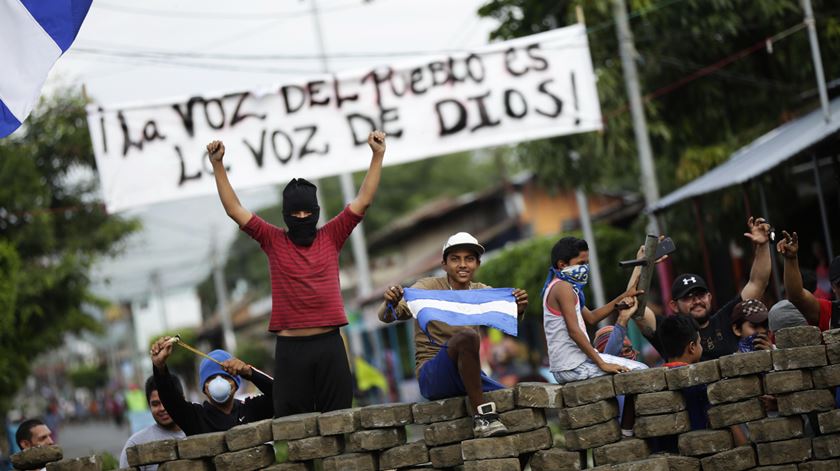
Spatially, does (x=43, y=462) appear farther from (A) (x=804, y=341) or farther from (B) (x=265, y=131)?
(B) (x=265, y=131)

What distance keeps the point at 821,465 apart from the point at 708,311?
175 centimetres

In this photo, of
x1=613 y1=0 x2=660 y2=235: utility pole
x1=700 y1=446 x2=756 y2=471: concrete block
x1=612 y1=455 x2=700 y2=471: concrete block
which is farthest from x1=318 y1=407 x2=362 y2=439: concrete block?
x1=613 y1=0 x2=660 y2=235: utility pole

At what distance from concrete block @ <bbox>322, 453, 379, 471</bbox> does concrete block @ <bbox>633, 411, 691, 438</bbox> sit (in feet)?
5.44

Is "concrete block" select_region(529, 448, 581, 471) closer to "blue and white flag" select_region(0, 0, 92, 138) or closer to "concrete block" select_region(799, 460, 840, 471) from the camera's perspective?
"concrete block" select_region(799, 460, 840, 471)

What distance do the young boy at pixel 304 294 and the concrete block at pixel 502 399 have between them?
1.04m

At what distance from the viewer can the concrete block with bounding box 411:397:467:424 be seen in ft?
23.7

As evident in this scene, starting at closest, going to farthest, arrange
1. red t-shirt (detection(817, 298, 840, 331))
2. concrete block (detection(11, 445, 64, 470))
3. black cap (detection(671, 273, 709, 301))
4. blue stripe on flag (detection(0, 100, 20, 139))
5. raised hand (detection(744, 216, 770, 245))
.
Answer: concrete block (detection(11, 445, 64, 470))
raised hand (detection(744, 216, 770, 245))
red t-shirt (detection(817, 298, 840, 331))
blue stripe on flag (detection(0, 100, 20, 139))
black cap (detection(671, 273, 709, 301))

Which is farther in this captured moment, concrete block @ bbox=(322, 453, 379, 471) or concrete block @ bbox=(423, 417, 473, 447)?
concrete block @ bbox=(322, 453, 379, 471)

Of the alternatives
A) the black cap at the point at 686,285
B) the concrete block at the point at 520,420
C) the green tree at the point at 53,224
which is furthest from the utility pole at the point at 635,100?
the green tree at the point at 53,224

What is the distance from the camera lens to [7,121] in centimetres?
848

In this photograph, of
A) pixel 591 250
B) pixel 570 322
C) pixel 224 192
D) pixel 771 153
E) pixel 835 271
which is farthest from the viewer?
pixel 591 250

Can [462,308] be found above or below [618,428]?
above

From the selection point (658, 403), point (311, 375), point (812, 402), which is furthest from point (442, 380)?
point (812, 402)

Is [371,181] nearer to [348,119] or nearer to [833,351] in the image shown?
[833,351]
